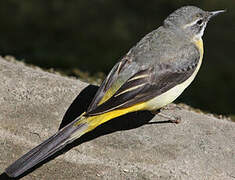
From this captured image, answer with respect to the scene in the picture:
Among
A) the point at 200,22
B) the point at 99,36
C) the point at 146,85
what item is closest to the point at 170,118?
the point at 146,85

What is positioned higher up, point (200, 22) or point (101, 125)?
point (200, 22)

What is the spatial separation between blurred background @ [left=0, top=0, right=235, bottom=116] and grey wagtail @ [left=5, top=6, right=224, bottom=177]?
276cm

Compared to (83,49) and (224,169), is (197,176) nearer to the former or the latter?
(224,169)

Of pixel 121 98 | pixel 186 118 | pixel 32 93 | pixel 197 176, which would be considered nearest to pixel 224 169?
pixel 197 176

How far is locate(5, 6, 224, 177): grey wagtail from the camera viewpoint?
5.22 metres

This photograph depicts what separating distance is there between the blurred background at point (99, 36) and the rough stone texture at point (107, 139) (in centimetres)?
250

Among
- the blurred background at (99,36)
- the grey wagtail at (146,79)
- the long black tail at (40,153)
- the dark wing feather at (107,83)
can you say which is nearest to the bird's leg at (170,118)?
the grey wagtail at (146,79)

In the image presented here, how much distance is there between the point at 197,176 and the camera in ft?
17.9

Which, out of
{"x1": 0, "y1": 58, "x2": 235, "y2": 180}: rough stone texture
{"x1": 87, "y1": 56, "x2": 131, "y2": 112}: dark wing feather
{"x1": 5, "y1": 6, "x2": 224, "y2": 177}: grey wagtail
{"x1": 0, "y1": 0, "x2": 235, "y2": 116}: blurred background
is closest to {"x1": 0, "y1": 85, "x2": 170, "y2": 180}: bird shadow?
{"x1": 0, "y1": 58, "x2": 235, "y2": 180}: rough stone texture

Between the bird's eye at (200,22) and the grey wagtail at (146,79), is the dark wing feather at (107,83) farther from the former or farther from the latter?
the bird's eye at (200,22)

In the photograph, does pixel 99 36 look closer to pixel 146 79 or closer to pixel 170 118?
pixel 170 118

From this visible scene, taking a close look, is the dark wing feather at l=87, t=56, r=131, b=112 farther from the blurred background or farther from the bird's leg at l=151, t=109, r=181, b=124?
the blurred background

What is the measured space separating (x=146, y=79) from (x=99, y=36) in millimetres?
5788

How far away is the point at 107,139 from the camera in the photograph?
5.96 metres
